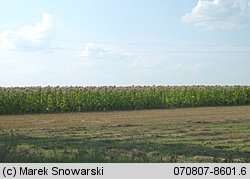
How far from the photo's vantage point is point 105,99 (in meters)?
33.1

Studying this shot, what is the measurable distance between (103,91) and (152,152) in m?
22.5

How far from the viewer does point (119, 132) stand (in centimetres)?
1762

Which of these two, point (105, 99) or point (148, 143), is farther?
point (105, 99)

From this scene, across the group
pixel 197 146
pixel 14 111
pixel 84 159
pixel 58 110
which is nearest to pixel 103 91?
pixel 58 110

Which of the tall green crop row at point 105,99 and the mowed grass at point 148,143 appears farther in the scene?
the tall green crop row at point 105,99

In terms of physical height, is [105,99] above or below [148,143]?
above

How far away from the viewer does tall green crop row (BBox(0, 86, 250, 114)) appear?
31.0m

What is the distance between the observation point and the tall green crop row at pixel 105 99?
31.0 m

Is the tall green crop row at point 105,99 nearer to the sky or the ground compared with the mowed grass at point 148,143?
nearer to the sky

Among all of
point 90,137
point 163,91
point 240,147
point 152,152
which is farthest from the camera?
point 163,91

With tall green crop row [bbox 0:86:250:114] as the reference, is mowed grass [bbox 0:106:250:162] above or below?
below

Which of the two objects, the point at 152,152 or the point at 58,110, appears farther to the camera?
the point at 58,110

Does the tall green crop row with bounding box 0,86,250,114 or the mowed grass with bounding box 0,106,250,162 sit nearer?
the mowed grass with bounding box 0,106,250,162

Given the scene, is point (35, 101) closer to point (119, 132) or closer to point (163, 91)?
point (163, 91)
